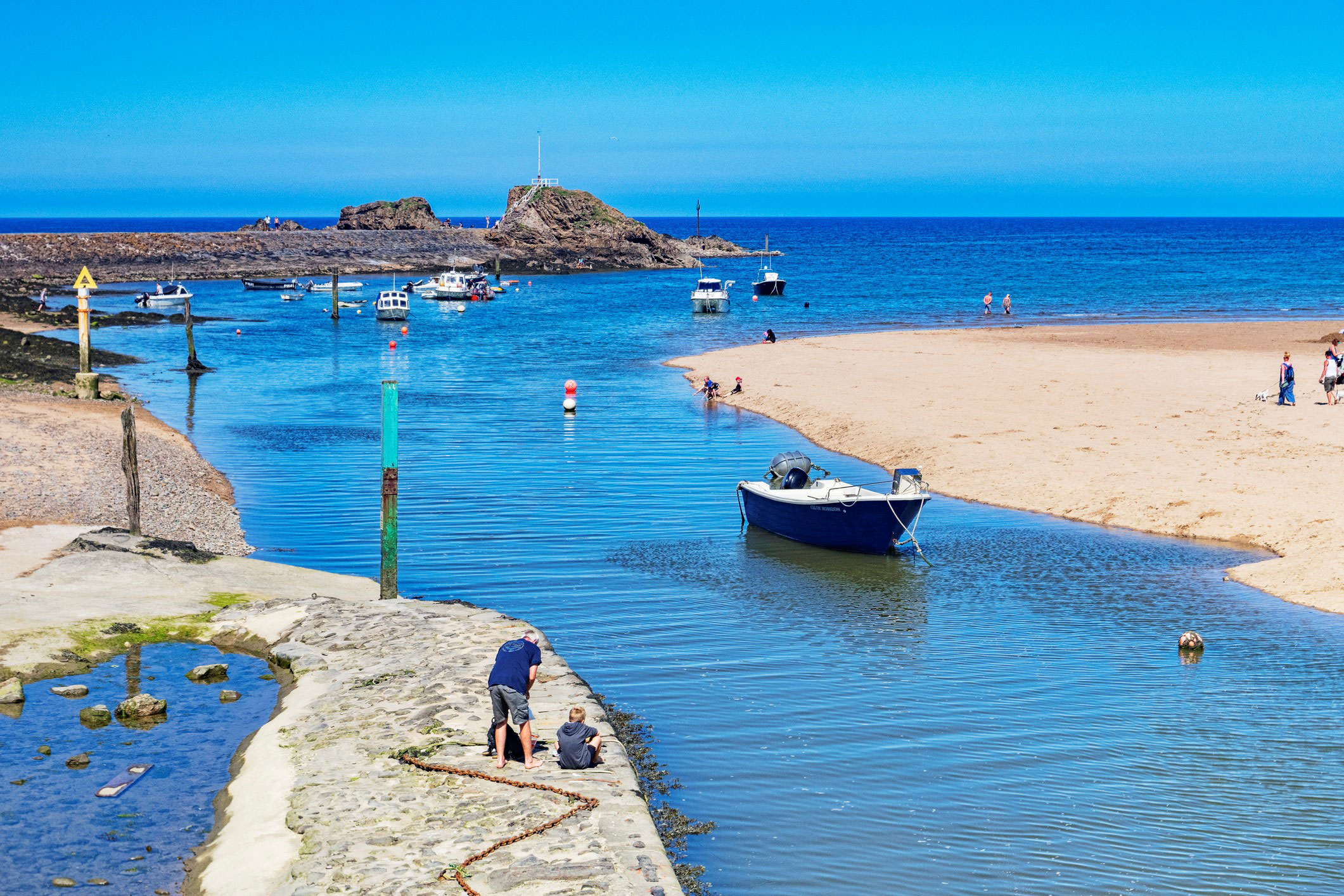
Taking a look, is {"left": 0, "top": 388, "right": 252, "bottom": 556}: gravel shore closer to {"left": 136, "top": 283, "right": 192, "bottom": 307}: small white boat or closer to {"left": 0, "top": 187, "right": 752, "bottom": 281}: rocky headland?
{"left": 136, "top": 283, "right": 192, "bottom": 307}: small white boat

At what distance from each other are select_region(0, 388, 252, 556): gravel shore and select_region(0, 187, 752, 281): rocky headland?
75119 millimetres

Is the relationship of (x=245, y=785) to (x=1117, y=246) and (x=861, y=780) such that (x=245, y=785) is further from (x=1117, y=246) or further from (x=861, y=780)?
(x=1117, y=246)

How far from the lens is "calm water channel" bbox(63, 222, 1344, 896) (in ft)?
39.5

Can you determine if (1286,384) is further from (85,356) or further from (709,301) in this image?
(709,301)

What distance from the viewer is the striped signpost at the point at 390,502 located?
18984 mm

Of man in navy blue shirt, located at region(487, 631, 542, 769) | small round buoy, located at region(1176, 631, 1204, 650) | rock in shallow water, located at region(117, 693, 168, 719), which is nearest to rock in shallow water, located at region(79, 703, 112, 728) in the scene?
rock in shallow water, located at region(117, 693, 168, 719)

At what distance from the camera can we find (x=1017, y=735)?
14.6m

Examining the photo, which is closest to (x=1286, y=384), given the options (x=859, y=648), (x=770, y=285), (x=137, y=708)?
(x=859, y=648)

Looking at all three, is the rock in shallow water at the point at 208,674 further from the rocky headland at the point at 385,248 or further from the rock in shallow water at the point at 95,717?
the rocky headland at the point at 385,248

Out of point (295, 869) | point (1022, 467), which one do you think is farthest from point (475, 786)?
point (1022, 467)

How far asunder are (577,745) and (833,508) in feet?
38.7

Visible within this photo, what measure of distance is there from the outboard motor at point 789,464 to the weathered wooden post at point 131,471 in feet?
40.1

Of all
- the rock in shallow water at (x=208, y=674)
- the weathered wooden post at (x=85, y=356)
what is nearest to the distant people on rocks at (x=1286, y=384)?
the rock in shallow water at (x=208, y=674)

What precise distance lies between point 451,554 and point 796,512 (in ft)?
21.9
